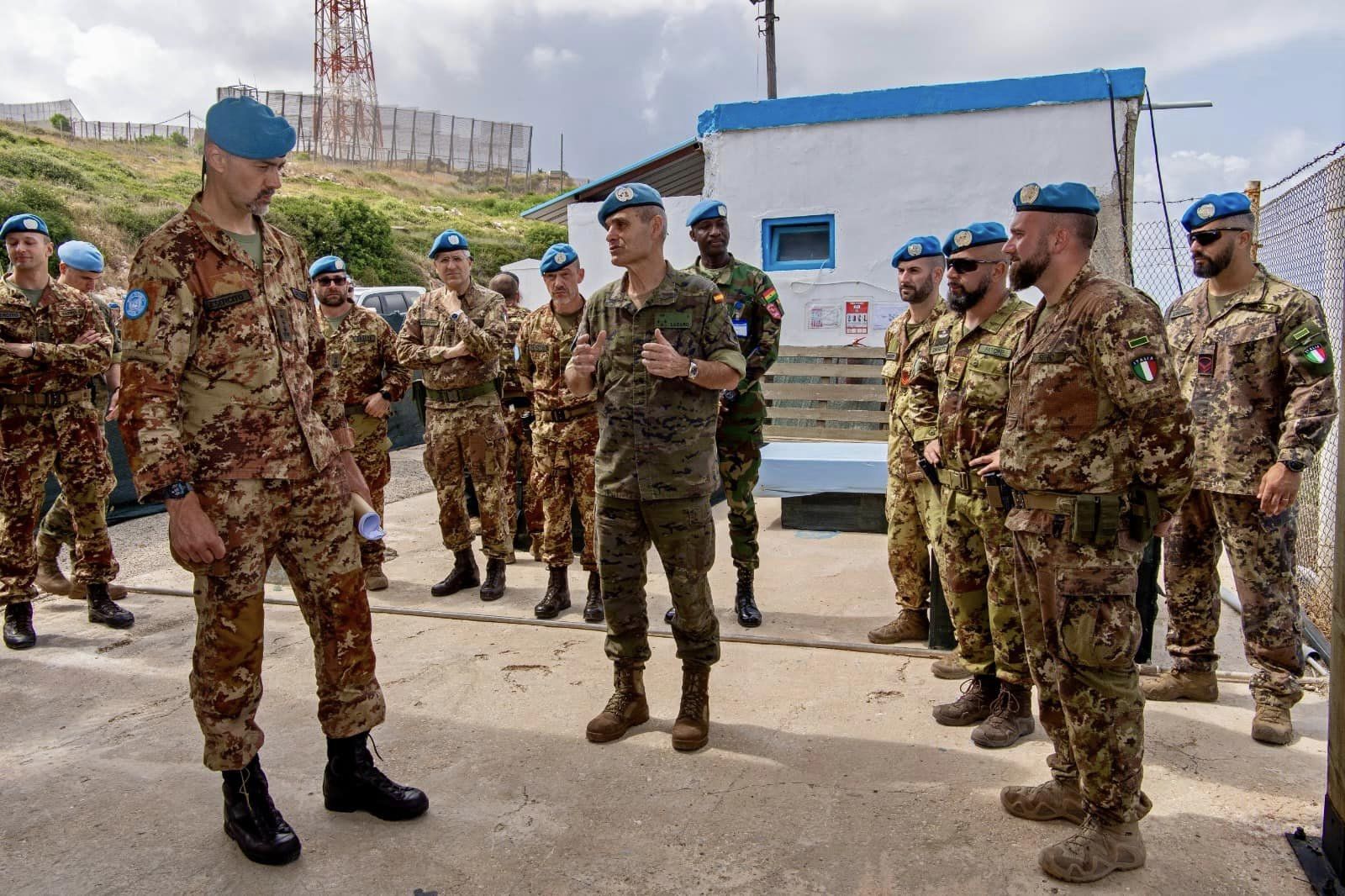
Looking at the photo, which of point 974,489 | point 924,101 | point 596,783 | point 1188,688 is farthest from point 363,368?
point 924,101

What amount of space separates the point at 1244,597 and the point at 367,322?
496 cm

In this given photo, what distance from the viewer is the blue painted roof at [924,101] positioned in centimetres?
848

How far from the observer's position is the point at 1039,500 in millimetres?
2600

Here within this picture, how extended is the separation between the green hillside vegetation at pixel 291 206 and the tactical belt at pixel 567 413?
59.6 feet

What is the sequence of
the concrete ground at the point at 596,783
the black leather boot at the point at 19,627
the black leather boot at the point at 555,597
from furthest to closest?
the black leather boot at the point at 555,597, the black leather boot at the point at 19,627, the concrete ground at the point at 596,783

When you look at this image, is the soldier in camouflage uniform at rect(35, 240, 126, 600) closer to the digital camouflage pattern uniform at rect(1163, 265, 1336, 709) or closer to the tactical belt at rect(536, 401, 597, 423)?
the tactical belt at rect(536, 401, 597, 423)

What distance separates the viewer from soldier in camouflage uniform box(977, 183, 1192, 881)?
2.44 meters

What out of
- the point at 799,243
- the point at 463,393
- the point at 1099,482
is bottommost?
the point at 1099,482

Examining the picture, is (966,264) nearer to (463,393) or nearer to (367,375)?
(463,393)

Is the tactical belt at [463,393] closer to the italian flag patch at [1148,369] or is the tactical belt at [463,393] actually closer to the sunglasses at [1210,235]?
the sunglasses at [1210,235]

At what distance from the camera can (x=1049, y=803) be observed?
2.85 meters

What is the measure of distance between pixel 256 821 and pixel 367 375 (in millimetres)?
3511

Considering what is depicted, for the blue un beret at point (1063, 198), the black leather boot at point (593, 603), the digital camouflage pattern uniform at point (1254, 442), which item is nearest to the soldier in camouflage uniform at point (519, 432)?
the black leather boot at point (593, 603)

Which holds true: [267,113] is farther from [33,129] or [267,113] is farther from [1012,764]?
[33,129]
